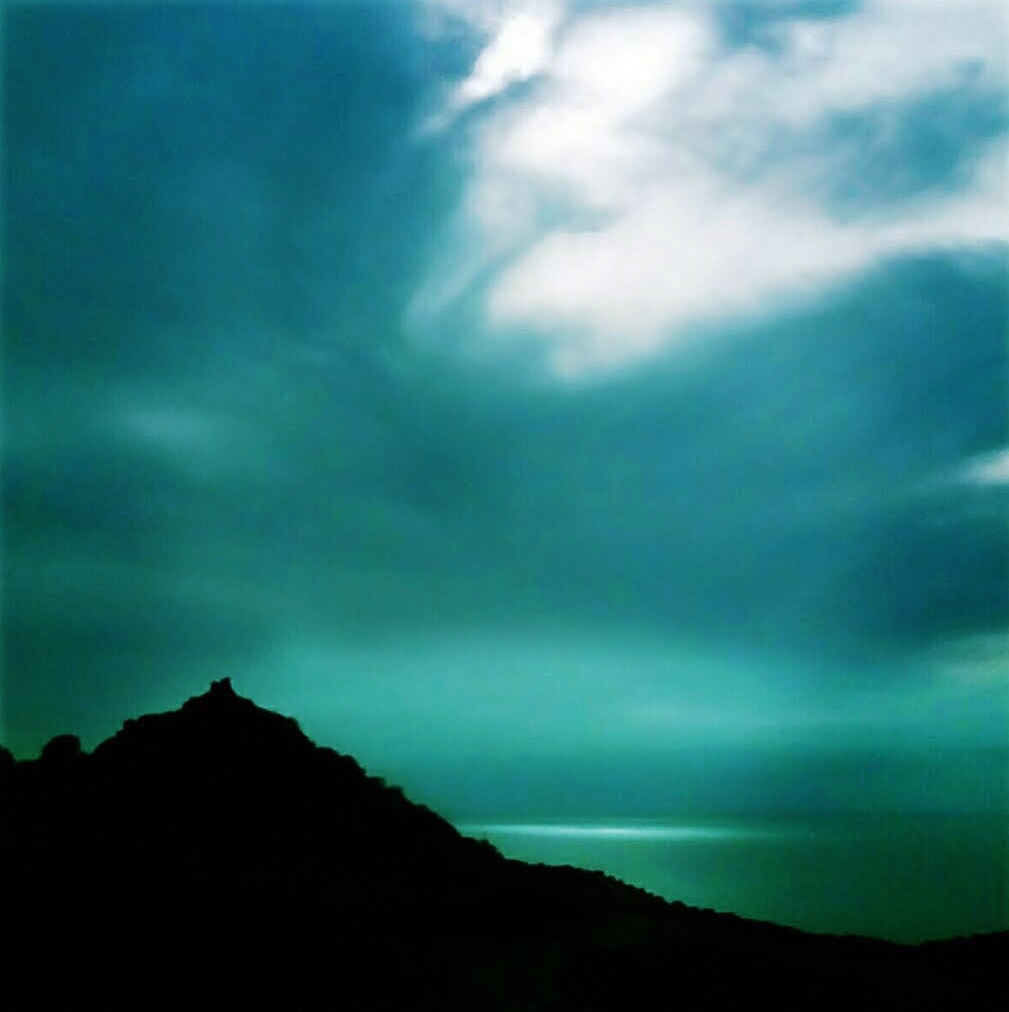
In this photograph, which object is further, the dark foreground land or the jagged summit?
the jagged summit

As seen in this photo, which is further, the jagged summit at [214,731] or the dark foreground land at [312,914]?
the jagged summit at [214,731]

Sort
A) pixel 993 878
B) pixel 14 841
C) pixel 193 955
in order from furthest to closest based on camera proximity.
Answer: pixel 993 878
pixel 14 841
pixel 193 955

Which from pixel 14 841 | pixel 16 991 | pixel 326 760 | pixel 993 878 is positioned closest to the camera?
pixel 16 991

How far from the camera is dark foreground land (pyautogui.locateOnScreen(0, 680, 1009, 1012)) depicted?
2314 cm

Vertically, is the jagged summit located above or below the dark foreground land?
above

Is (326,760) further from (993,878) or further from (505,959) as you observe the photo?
(993,878)

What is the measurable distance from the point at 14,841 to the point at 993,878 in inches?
5137

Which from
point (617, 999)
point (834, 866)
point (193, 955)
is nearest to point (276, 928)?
point (193, 955)

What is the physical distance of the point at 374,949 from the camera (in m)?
24.9

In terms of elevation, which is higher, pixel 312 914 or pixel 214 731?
pixel 214 731

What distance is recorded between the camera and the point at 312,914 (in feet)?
85.9

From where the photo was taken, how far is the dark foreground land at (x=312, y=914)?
2314cm

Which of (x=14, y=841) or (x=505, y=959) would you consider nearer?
(x=505, y=959)

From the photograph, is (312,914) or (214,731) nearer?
(312,914)
